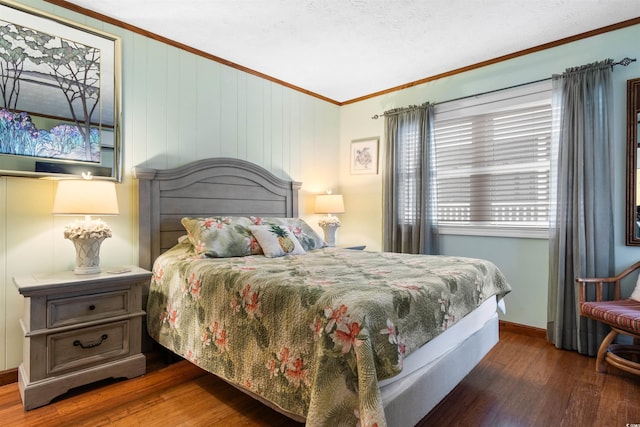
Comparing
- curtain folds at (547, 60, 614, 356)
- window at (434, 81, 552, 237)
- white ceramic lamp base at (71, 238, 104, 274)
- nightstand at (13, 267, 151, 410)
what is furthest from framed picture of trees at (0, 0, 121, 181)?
curtain folds at (547, 60, 614, 356)

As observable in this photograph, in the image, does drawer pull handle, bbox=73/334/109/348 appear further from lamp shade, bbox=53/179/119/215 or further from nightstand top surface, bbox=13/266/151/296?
lamp shade, bbox=53/179/119/215

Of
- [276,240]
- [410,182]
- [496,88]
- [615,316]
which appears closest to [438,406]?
[615,316]

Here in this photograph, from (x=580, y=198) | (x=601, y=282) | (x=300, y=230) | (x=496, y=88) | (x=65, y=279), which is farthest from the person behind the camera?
(x=496, y=88)

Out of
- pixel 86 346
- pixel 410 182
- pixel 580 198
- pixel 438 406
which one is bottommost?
pixel 438 406

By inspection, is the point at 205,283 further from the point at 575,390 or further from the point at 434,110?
the point at 434,110

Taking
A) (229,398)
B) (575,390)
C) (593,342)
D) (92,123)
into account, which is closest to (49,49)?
(92,123)

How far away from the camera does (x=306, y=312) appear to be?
1.43 meters

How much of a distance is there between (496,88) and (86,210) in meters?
3.51

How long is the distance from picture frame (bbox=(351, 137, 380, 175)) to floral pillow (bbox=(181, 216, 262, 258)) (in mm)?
1998

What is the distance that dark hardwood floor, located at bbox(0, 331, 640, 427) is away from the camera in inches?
71.4

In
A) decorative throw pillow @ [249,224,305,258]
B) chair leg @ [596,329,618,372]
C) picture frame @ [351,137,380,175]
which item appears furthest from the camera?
picture frame @ [351,137,380,175]

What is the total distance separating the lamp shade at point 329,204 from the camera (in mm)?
3979

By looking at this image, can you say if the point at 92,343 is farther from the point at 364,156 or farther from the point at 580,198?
the point at 580,198

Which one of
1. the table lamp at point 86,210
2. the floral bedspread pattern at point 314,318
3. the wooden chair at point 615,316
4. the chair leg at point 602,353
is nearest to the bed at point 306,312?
the floral bedspread pattern at point 314,318
